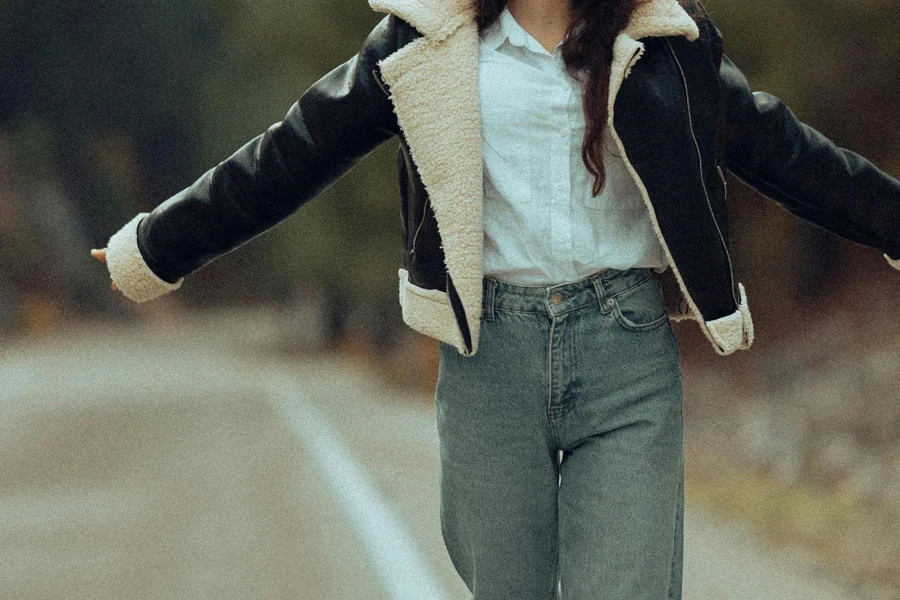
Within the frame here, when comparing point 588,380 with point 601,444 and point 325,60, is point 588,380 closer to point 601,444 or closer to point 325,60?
point 601,444

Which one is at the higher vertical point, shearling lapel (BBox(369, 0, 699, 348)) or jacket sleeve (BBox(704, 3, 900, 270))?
shearling lapel (BBox(369, 0, 699, 348))

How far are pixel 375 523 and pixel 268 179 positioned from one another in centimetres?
381

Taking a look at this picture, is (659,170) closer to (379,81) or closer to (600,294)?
(600,294)

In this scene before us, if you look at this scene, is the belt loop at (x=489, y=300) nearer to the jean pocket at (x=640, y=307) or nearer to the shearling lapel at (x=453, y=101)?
the shearling lapel at (x=453, y=101)

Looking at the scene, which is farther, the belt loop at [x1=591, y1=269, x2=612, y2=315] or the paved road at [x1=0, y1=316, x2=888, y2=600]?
the paved road at [x1=0, y1=316, x2=888, y2=600]

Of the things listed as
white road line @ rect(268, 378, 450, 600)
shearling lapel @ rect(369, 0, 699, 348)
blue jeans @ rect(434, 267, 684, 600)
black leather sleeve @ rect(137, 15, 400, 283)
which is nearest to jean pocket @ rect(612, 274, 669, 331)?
blue jeans @ rect(434, 267, 684, 600)

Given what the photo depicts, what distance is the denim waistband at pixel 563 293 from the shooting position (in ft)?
8.46

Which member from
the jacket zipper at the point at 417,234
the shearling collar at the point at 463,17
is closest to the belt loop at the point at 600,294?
the jacket zipper at the point at 417,234

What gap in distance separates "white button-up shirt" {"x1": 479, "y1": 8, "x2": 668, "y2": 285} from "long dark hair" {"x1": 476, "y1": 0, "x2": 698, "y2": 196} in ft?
0.12

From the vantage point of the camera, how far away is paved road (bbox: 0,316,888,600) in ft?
17.2

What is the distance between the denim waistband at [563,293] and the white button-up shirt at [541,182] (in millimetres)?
16

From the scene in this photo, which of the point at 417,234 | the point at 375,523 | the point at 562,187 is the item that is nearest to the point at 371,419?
the point at 375,523

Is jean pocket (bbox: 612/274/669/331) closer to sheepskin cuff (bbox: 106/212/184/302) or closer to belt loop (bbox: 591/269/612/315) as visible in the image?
belt loop (bbox: 591/269/612/315)

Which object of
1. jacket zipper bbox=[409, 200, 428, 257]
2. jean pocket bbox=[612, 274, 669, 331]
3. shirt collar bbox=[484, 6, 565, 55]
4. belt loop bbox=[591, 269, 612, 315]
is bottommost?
jean pocket bbox=[612, 274, 669, 331]
